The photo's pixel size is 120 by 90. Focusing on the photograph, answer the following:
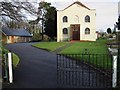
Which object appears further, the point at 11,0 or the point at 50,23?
the point at 50,23

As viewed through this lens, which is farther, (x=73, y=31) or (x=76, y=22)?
(x=73, y=31)

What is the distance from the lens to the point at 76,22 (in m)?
60.1

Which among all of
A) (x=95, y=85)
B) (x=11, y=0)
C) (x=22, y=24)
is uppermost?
(x=11, y=0)

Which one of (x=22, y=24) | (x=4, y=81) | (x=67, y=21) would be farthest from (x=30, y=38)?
(x=4, y=81)

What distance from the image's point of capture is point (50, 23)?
65188 mm

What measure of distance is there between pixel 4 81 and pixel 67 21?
50219 millimetres

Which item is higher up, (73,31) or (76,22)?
(76,22)

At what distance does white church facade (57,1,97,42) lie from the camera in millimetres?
58969

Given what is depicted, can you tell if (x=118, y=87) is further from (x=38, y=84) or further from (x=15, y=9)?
A: (x=15, y=9)

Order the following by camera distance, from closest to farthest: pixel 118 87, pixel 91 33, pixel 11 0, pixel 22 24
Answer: pixel 118 87 < pixel 11 0 < pixel 22 24 < pixel 91 33

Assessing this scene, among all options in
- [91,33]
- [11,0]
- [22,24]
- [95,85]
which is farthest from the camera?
[91,33]

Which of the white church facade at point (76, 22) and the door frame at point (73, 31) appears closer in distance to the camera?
the white church facade at point (76, 22)

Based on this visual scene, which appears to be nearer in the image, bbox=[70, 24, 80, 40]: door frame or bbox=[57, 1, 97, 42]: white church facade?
bbox=[57, 1, 97, 42]: white church facade

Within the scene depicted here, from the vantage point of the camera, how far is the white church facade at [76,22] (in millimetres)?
58969
